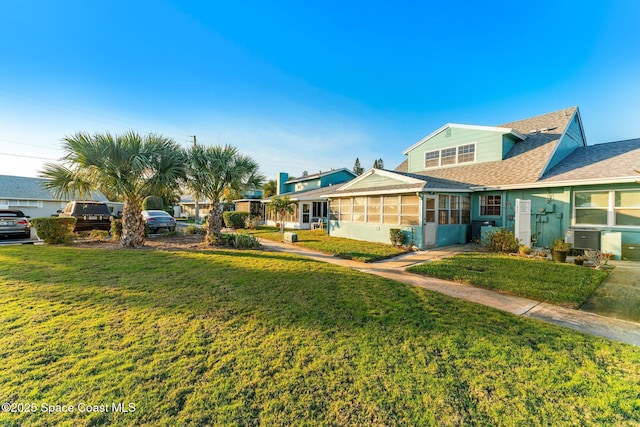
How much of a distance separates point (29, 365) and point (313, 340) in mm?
3301

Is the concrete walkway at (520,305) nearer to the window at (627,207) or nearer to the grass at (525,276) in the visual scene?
the grass at (525,276)

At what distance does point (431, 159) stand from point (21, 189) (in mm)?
38234

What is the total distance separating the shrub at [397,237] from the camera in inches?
458

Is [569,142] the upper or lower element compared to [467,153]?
upper

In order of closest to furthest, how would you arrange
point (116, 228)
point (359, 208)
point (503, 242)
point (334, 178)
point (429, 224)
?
point (503, 242)
point (429, 224)
point (116, 228)
point (359, 208)
point (334, 178)

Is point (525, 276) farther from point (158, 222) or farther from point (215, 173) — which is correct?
point (158, 222)

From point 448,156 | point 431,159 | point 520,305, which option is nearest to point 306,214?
point 431,159

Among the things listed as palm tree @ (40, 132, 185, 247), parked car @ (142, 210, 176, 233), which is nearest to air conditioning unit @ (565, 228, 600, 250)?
palm tree @ (40, 132, 185, 247)

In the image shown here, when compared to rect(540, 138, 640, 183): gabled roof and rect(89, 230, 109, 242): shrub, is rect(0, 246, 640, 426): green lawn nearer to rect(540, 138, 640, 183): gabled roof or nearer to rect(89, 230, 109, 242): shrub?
rect(89, 230, 109, 242): shrub

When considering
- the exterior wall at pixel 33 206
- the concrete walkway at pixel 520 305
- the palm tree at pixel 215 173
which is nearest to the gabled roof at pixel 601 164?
the concrete walkway at pixel 520 305

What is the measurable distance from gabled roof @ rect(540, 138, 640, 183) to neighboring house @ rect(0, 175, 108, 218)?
114 feet

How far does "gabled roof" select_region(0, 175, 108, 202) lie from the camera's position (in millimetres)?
23436

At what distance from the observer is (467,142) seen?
15.5m

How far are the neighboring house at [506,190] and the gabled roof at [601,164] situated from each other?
3 cm
